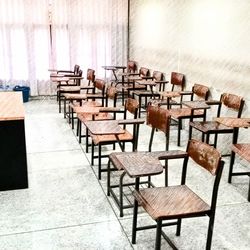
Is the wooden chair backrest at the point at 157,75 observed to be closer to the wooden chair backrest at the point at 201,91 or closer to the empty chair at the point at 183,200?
the wooden chair backrest at the point at 201,91

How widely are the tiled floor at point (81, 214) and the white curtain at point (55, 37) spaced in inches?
158

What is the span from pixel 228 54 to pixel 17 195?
3.13 meters

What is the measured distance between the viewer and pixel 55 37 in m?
8.16

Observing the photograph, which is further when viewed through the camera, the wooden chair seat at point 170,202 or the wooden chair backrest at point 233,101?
the wooden chair backrest at point 233,101

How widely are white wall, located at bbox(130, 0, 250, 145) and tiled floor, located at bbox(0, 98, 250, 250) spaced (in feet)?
4.31

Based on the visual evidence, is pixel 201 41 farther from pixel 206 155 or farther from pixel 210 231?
pixel 210 231

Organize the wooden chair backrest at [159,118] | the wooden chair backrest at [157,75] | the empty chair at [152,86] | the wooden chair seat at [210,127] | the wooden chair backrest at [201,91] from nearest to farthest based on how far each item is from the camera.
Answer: the wooden chair backrest at [159,118]
the wooden chair seat at [210,127]
the wooden chair backrest at [201,91]
the empty chair at [152,86]
the wooden chair backrest at [157,75]

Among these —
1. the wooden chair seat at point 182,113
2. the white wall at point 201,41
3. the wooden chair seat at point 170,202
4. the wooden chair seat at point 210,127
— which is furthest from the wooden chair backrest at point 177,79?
the wooden chair seat at point 170,202

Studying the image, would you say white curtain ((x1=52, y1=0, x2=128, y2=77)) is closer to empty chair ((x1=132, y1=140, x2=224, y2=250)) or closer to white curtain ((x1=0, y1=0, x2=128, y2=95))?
white curtain ((x1=0, y1=0, x2=128, y2=95))

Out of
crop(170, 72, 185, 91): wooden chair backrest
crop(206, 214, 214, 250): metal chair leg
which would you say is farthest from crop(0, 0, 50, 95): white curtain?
crop(206, 214, 214, 250): metal chair leg

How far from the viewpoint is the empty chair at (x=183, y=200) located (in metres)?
2.24

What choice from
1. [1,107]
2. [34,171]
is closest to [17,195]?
[34,171]

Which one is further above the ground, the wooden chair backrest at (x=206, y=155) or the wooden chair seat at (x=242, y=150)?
the wooden chair backrest at (x=206, y=155)

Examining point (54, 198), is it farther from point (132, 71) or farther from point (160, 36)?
point (132, 71)
